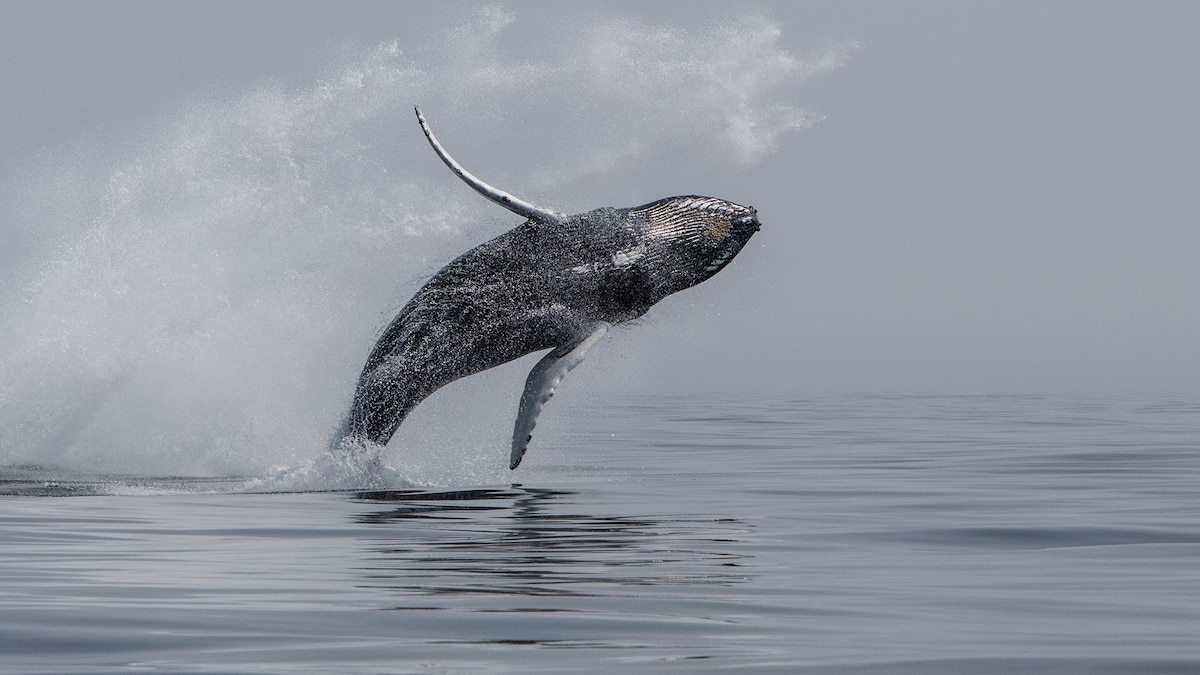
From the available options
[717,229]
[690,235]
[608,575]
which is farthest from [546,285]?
[608,575]

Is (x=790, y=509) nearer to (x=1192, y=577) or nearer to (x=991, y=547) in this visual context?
(x=991, y=547)

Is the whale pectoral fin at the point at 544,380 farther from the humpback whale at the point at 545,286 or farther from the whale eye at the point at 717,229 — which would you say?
Answer: the whale eye at the point at 717,229

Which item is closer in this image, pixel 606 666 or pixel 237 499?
pixel 606 666

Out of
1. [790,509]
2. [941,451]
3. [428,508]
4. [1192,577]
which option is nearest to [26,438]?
[428,508]

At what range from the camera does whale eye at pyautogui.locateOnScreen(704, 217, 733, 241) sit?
15258mm

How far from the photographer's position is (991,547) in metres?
11.3

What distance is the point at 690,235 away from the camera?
15266mm

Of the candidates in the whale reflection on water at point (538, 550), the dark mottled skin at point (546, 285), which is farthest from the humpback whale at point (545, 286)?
the whale reflection on water at point (538, 550)

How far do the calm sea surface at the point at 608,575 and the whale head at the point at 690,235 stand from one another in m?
2.31

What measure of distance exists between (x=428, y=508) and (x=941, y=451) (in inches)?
554

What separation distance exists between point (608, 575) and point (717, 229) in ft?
21.5

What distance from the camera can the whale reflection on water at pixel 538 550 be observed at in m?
8.95

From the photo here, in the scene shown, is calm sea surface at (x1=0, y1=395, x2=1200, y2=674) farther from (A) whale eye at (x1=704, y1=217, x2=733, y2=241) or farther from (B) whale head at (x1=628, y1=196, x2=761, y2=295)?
(A) whale eye at (x1=704, y1=217, x2=733, y2=241)

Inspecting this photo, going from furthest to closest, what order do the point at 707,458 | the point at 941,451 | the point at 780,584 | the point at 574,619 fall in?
the point at 941,451 < the point at 707,458 < the point at 780,584 < the point at 574,619
